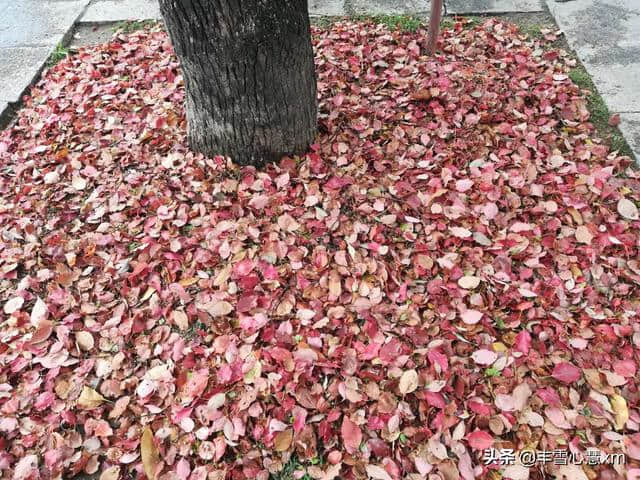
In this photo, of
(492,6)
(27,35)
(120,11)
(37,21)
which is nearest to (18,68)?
(27,35)

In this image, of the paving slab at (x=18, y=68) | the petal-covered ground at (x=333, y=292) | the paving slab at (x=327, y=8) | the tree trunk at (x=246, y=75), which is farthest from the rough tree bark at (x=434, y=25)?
the paving slab at (x=18, y=68)

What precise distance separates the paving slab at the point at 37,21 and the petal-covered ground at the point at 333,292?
3.69 ft

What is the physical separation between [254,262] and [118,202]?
83cm

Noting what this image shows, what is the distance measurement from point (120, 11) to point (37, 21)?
66 cm

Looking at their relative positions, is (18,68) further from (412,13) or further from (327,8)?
(412,13)

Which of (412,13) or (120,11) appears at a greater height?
(120,11)

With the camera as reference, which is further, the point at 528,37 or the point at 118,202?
the point at 528,37

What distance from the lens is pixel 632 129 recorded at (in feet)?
9.10

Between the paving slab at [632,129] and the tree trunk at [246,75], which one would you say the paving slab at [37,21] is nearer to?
the tree trunk at [246,75]

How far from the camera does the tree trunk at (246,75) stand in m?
2.04

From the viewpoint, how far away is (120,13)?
13.1ft

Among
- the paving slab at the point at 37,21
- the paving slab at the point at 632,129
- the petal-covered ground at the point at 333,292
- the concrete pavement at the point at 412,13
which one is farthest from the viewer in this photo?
the paving slab at the point at 37,21

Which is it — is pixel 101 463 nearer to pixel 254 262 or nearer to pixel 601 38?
pixel 254 262

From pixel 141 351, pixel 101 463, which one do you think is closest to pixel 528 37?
pixel 141 351
